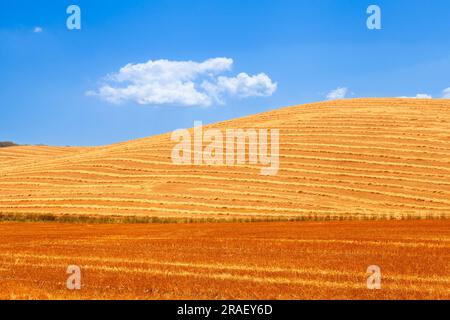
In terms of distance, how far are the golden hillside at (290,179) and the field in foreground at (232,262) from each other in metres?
10.2

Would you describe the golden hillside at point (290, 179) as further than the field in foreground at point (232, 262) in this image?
Yes

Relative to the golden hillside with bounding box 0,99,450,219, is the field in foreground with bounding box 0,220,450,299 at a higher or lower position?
lower

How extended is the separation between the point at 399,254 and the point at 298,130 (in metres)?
42.4

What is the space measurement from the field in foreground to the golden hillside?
10178 mm

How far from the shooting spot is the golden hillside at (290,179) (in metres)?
37.8

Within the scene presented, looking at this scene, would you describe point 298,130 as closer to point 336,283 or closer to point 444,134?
point 444,134

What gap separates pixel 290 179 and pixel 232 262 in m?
28.9

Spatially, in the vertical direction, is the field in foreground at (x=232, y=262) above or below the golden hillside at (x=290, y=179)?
below

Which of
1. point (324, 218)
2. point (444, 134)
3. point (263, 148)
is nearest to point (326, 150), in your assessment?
point (263, 148)

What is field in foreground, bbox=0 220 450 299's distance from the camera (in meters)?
12.1

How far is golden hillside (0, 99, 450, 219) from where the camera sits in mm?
37750

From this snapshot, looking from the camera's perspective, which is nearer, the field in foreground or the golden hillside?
the field in foreground

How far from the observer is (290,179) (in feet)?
148

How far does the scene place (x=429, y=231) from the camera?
81.0ft
